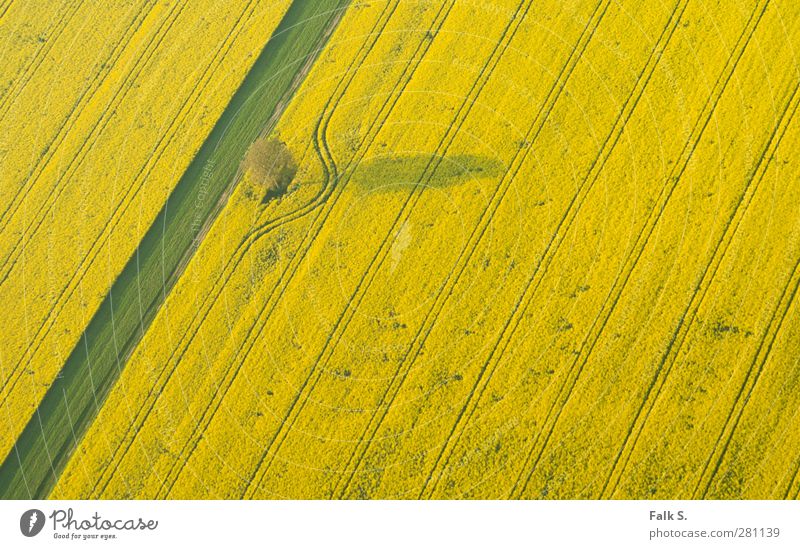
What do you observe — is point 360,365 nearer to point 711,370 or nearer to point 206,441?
point 206,441

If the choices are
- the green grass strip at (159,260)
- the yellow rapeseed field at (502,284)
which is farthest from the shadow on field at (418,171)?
the green grass strip at (159,260)
